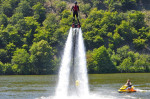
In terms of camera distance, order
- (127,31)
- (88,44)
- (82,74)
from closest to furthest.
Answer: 1. (82,74)
2. (88,44)
3. (127,31)

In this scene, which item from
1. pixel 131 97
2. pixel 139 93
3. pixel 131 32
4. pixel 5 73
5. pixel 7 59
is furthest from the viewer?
pixel 131 32

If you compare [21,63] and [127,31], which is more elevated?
[127,31]

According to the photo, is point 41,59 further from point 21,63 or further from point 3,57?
point 3,57

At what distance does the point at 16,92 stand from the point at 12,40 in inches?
3965

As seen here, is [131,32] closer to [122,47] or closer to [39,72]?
[122,47]

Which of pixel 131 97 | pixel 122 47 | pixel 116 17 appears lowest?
pixel 131 97

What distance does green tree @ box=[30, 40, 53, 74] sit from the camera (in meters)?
156

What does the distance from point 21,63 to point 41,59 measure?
905 centimetres

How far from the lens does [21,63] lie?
506ft

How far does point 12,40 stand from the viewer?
592 feet

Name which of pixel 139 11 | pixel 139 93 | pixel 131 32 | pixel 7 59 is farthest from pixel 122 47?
pixel 139 93

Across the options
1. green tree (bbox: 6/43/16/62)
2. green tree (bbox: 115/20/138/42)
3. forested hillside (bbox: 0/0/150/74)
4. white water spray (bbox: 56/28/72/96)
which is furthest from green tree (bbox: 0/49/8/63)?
white water spray (bbox: 56/28/72/96)

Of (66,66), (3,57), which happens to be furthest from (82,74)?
(3,57)

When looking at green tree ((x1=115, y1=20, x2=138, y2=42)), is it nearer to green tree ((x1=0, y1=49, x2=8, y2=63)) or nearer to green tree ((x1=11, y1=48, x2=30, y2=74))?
green tree ((x1=11, y1=48, x2=30, y2=74))
